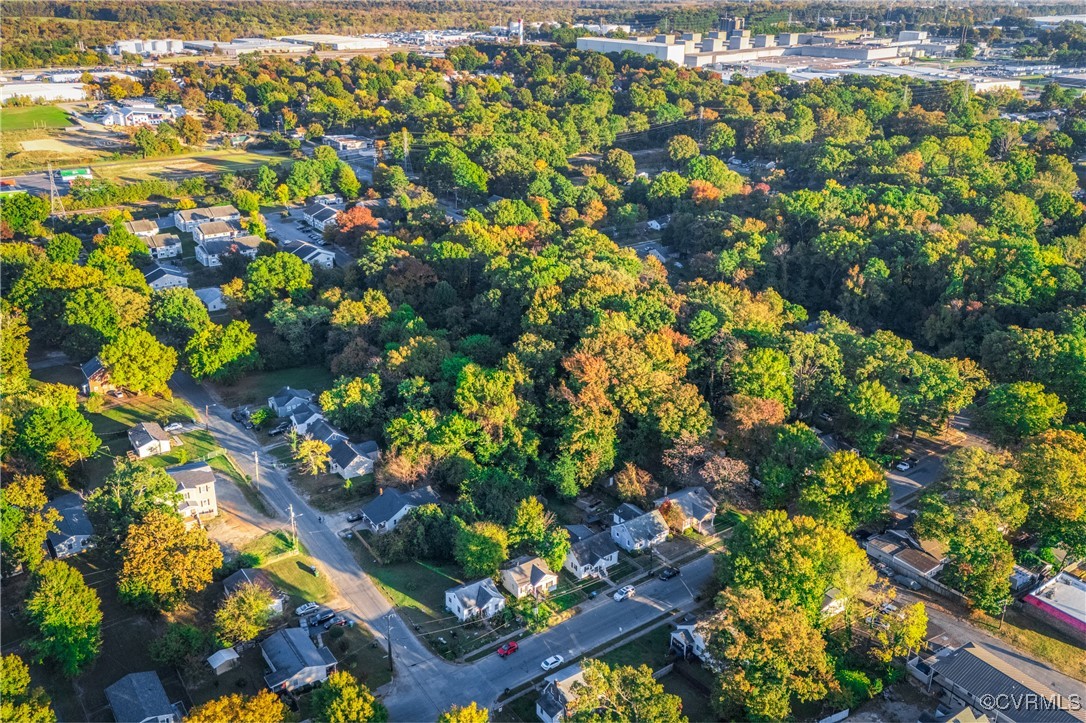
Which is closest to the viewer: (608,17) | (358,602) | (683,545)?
(358,602)

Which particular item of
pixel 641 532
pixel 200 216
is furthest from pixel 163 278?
pixel 641 532

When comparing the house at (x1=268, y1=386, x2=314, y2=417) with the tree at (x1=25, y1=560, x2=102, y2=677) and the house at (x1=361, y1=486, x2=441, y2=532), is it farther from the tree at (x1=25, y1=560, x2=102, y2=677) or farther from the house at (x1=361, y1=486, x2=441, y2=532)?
the tree at (x1=25, y1=560, x2=102, y2=677)

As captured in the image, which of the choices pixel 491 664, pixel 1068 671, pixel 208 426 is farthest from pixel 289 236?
pixel 1068 671

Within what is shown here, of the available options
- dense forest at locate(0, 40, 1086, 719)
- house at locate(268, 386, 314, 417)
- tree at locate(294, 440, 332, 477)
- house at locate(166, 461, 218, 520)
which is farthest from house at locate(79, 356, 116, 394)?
tree at locate(294, 440, 332, 477)

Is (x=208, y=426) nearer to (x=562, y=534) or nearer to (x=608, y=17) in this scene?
(x=562, y=534)

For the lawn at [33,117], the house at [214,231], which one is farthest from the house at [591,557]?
the lawn at [33,117]

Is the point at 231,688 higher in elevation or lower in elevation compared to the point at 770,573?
lower

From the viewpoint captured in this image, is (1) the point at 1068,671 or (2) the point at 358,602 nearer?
(1) the point at 1068,671
